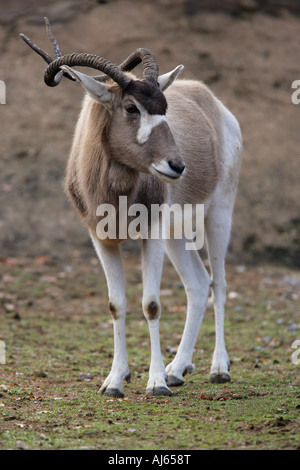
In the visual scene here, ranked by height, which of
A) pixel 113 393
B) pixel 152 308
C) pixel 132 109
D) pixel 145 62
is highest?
pixel 145 62

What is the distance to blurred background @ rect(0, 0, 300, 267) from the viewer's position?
13.4 m

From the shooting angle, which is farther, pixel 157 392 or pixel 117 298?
pixel 117 298

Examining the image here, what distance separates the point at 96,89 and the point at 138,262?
7.13 m

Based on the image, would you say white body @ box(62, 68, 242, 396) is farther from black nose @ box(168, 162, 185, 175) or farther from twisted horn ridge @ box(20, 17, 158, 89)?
twisted horn ridge @ box(20, 17, 158, 89)

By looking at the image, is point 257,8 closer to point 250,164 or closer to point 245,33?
point 245,33

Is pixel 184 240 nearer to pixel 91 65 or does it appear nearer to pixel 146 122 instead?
pixel 146 122

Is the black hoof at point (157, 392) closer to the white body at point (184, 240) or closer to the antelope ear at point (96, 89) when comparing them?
the white body at point (184, 240)

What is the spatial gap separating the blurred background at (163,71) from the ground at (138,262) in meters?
0.03

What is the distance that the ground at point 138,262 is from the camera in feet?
16.3

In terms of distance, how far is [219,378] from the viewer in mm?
6527

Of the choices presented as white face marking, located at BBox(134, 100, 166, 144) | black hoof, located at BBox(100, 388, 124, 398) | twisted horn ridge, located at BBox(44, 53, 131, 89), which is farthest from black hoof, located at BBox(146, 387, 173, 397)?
twisted horn ridge, located at BBox(44, 53, 131, 89)

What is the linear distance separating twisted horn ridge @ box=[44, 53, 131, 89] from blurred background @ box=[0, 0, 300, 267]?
682 cm

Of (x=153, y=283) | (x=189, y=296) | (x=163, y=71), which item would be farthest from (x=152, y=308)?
(x=163, y=71)

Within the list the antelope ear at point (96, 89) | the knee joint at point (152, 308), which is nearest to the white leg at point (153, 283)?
the knee joint at point (152, 308)
